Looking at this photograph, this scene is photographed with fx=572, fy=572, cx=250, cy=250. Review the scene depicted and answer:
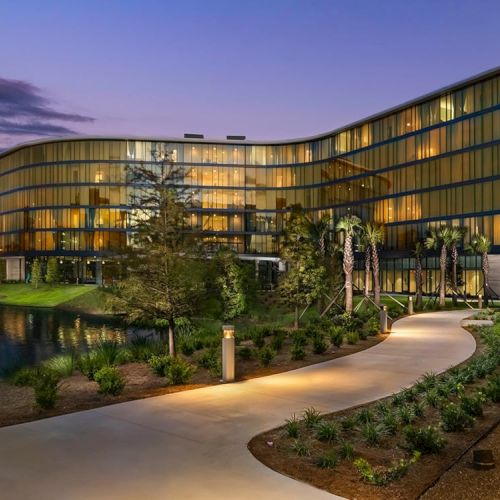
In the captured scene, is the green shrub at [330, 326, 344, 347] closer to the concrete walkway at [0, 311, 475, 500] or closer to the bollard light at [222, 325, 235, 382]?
the concrete walkway at [0, 311, 475, 500]

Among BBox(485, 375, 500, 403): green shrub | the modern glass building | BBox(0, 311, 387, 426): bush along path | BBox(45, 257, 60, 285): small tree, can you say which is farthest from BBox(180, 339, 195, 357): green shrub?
BBox(45, 257, 60, 285): small tree

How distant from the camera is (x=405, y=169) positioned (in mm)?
69188

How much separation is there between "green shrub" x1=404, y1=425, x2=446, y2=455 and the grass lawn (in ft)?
191

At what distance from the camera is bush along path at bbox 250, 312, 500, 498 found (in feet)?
24.4

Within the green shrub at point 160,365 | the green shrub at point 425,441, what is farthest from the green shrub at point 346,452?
the green shrub at point 160,365

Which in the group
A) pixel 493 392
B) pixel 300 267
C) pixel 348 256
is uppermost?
pixel 348 256

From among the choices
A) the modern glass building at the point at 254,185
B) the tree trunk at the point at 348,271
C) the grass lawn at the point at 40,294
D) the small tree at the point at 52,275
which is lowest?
the grass lawn at the point at 40,294

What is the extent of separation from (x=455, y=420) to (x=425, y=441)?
1447 mm

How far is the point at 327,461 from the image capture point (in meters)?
7.99

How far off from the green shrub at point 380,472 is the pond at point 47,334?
13.6 m

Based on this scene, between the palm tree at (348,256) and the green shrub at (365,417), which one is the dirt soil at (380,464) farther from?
the palm tree at (348,256)

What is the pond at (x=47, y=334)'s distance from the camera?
27.2 metres

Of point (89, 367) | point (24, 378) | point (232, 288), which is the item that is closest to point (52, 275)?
point (232, 288)

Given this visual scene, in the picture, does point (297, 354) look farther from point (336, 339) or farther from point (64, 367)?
point (64, 367)
